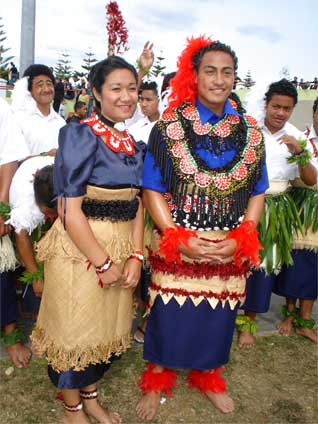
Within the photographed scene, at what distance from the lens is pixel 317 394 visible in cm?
290

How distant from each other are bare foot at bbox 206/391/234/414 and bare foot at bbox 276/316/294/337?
1.14 metres

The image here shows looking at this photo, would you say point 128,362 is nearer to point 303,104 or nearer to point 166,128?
point 166,128

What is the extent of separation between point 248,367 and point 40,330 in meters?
1.68

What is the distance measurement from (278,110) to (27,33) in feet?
12.5

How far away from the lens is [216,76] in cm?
228

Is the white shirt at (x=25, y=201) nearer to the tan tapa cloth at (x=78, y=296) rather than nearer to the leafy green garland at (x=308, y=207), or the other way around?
the tan tapa cloth at (x=78, y=296)

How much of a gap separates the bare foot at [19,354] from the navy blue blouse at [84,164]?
1.57 meters

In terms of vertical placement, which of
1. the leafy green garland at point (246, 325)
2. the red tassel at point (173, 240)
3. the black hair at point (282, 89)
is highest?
the black hair at point (282, 89)

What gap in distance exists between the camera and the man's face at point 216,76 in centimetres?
228

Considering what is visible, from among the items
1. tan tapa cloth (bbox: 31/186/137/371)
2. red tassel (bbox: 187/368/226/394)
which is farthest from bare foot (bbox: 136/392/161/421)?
tan tapa cloth (bbox: 31/186/137/371)

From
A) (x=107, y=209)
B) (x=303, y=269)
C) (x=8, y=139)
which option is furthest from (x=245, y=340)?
(x=8, y=139)

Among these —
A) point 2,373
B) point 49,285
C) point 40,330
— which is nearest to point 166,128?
point 49,285

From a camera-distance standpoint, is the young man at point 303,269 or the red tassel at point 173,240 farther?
the young man at point 303,269

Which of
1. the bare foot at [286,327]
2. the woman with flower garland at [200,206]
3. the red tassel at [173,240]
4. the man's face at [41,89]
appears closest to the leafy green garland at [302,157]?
the woman with flower garland at [200,206]
